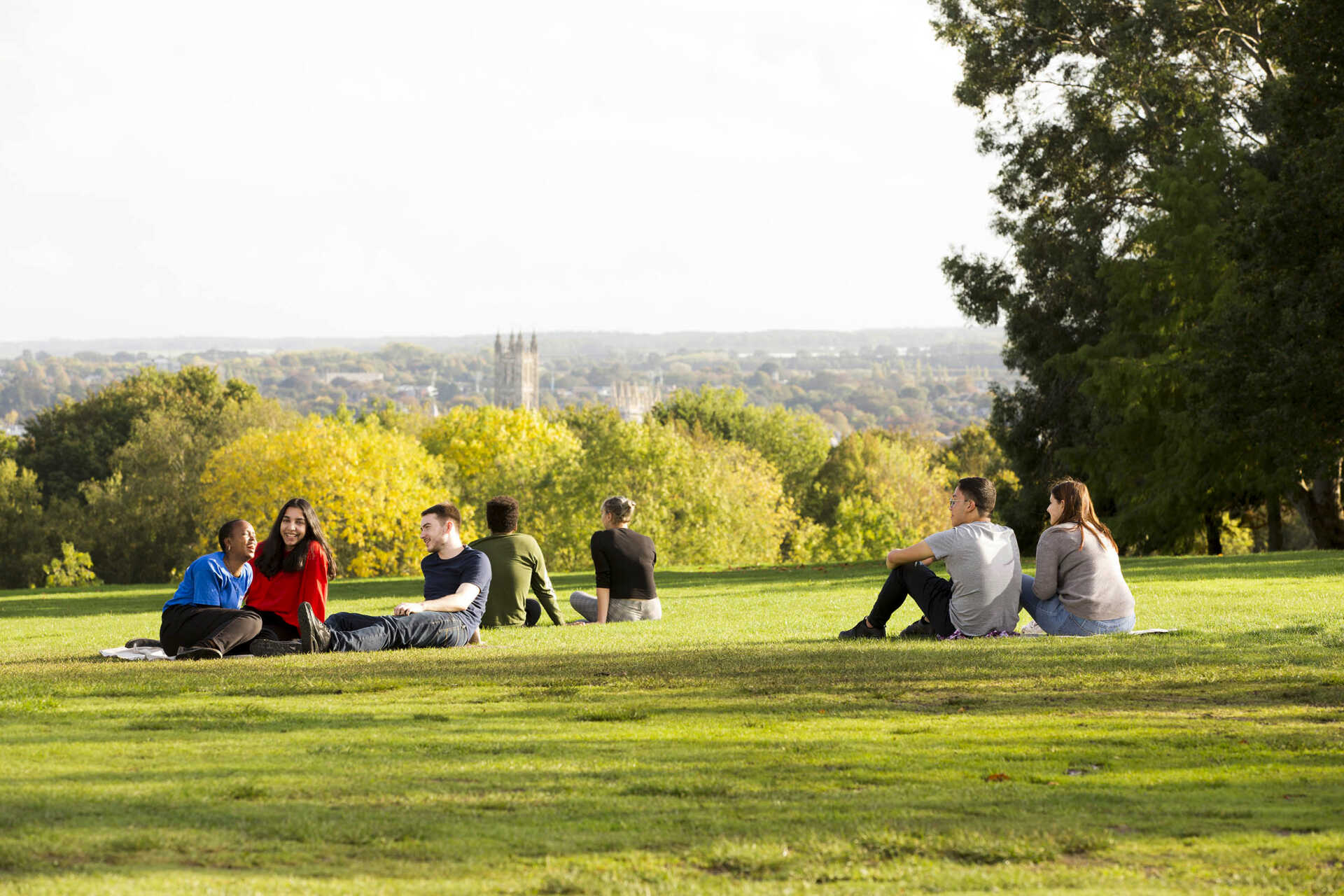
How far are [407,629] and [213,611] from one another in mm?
1657

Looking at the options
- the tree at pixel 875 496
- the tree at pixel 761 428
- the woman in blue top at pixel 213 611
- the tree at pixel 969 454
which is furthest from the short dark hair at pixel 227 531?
the tree at pixel 761 428

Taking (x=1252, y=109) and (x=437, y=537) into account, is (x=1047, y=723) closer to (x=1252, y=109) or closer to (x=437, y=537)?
(x=437, y=537)

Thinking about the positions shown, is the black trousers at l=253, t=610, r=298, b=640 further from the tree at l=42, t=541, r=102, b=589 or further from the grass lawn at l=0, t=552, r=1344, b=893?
the tree at l=42, t=541, r=102, b=589

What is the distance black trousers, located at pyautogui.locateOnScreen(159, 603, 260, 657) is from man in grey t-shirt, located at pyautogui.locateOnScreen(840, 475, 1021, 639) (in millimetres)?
5282

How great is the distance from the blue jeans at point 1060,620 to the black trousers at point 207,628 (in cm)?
661

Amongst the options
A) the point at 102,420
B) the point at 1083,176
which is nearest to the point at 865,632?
the point at 1083,176

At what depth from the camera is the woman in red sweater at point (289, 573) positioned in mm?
11984

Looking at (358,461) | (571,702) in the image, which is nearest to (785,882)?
(571,702)

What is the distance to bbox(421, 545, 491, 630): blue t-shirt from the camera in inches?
507

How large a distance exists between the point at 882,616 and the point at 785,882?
25.7ft

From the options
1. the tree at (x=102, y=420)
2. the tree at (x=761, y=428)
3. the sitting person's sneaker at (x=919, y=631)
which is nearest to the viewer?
the sitting person's sneaker at (x=919, y=631)

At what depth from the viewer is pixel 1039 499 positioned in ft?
144

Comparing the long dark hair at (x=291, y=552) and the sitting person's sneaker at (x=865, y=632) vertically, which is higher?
the long dark hair at (x=291, y=552)

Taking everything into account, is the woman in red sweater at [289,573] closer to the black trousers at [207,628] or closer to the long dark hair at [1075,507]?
the black trousers at [207,628]
